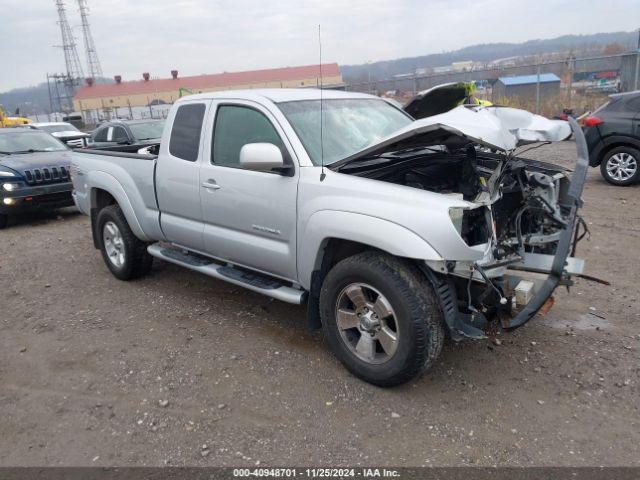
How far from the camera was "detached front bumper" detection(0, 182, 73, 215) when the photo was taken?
8852 mm

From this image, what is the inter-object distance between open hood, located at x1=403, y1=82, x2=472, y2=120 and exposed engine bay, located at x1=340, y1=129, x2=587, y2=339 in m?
0.69

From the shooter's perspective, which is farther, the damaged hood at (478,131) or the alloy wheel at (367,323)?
the alloy wheel at (367,323)

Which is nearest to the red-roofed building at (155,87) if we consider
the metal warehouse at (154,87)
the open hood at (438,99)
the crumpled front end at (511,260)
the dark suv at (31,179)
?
the metal warehouse at (154,87)

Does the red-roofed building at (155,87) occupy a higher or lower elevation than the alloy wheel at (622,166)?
higher

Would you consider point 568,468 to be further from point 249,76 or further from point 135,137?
point 249,76

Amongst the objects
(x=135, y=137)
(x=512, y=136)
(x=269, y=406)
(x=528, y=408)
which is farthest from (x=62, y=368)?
(x=135, y=137)

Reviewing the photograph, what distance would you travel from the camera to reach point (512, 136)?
335 centimetres

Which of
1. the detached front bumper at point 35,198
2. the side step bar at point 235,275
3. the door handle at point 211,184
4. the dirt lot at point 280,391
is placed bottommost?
the dirt lot at point 280,391

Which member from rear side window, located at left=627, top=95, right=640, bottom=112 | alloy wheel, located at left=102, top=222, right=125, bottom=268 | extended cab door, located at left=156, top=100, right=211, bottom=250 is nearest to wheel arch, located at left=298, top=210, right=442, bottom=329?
extended cab door, located at left=156, top=100, right=211, bottom=250

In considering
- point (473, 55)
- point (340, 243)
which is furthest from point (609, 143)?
point (473, 55)

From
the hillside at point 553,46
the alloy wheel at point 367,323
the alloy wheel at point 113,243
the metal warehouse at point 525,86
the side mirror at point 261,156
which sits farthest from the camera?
the hillside at point 553,46

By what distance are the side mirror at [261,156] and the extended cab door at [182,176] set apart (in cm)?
106

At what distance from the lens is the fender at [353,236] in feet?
10.3

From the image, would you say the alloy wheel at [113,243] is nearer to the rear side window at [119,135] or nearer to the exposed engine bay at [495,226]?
the exposed engine bay at [495,226]
